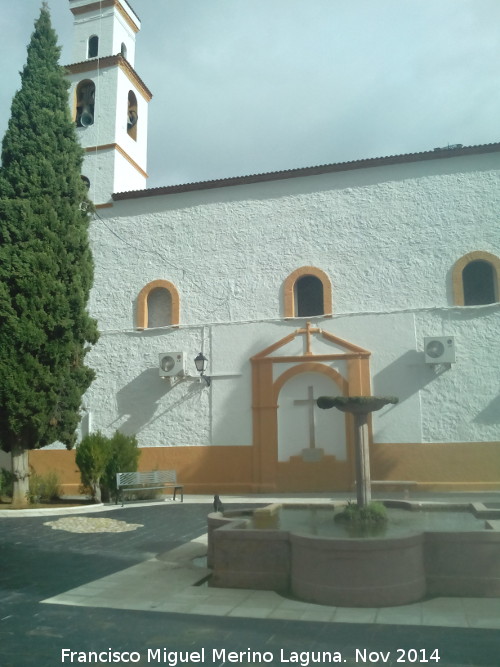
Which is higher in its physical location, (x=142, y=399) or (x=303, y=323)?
(x=303, y=323)

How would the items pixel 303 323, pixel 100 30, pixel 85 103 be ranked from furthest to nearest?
pixel 100 30 → pixel 85 103 → pixel 303 323

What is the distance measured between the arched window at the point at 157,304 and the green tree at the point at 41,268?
282 cm

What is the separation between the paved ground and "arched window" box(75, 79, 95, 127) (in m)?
15.0

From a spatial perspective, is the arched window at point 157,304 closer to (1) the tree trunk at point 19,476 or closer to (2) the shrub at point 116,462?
(2) the shrub at point 116,462

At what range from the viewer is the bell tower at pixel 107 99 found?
1808 centimetres

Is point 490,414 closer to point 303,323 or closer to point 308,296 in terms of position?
point 303,323

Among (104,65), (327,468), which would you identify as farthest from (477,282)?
(104,65)

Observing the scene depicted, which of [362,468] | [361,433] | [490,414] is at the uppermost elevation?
[490,414]

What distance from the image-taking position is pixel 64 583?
645 cm

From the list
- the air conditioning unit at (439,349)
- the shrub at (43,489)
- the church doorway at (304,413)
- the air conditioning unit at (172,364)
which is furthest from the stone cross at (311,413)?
the shrub at (43,489)

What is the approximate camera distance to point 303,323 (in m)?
15.4

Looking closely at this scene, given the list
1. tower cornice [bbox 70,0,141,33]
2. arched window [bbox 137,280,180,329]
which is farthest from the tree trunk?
tower cornice [bbox 70,0,141,33]

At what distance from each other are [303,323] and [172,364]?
348 cm

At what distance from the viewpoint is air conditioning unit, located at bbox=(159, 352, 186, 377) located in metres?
15.7
